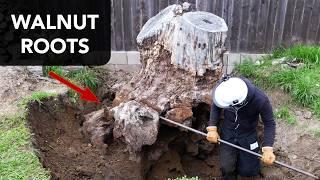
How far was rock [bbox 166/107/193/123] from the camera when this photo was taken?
5.36m

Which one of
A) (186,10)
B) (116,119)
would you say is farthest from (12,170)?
(186,10)

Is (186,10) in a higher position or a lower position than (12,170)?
higher

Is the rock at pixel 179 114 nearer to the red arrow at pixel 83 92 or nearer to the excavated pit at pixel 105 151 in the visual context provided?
the excavated pit at pixel 105 151

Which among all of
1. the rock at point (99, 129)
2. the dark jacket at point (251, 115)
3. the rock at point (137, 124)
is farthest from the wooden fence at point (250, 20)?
the dark jacket at point (251, 115)

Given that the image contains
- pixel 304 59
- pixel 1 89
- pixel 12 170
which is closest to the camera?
pixel 12 170

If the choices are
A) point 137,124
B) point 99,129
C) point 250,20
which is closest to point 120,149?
point 99,129

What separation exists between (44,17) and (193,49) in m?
3.21

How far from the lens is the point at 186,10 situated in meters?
5.49

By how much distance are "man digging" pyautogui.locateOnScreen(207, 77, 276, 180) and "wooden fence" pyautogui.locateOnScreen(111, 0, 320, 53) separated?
2.75 m

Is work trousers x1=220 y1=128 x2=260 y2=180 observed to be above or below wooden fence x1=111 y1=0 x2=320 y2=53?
below

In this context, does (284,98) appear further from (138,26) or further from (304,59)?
(138,26)

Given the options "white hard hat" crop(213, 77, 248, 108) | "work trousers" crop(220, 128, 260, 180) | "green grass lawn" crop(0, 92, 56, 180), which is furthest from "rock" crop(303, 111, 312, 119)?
"green grass lawn" crop(0, 92, 56, 180)

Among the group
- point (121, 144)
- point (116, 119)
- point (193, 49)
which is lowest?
point (121, 144)

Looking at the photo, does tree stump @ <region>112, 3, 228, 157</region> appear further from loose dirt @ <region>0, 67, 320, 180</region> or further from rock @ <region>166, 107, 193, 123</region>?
loose dirt @ <region>0, 67, 320, 180</region>
